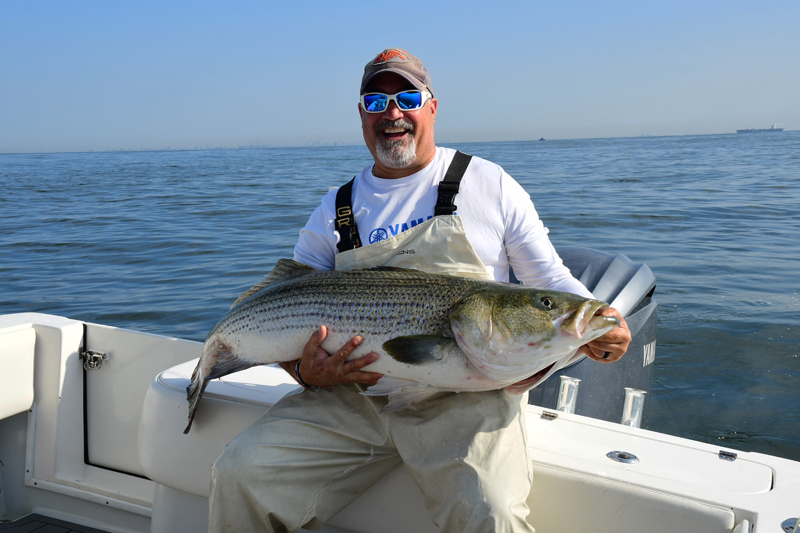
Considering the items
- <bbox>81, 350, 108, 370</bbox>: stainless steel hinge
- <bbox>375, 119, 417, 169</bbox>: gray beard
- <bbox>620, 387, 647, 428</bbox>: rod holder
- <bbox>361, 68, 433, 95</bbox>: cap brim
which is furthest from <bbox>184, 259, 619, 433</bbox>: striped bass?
<bbox>81, 350, 108, 370</bbox>: stainless steel hinge

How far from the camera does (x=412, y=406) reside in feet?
8.53

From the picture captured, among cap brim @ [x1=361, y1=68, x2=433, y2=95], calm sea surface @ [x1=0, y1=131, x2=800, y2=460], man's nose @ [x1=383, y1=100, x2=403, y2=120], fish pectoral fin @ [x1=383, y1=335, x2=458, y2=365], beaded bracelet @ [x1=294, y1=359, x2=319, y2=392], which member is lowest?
calm sea surface @ [x1=0, y1=131, x2=800, y2=460]

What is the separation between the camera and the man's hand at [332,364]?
8.07 ft

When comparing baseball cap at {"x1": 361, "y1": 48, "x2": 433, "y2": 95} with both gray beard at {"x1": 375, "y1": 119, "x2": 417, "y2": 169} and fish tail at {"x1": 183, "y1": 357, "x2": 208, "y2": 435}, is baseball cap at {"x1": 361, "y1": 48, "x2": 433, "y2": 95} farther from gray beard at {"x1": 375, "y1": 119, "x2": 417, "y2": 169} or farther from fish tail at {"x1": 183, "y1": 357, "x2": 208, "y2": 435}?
fish tail at {"x1": 183, "y1": 357, "x2": 208, "y2": 435}

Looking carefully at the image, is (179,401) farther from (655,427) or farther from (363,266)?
(655,427)

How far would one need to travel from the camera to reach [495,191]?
302 centimetres

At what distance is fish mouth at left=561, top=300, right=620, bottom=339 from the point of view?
214 centimetres

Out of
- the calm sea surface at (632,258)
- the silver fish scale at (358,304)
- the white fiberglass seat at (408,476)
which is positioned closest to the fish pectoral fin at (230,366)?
the silver fish scale at (358,304)

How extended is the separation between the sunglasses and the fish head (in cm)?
129

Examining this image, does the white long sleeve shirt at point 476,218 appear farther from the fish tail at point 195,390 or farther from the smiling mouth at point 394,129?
the fish tail at point 195,390

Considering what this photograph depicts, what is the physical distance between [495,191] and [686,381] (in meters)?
4.60

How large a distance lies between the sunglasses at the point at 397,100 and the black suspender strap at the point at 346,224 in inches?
16.4

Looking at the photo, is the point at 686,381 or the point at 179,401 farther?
the point at 686,381

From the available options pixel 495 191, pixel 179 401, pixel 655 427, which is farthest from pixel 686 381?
pixel 179 401
